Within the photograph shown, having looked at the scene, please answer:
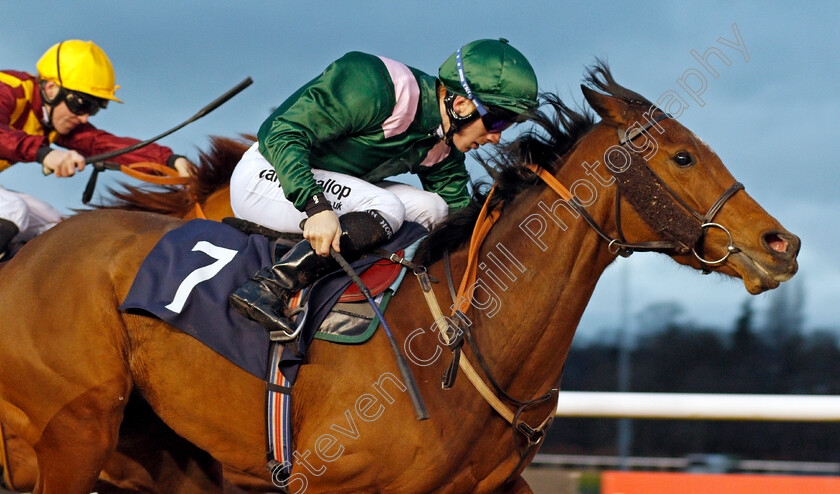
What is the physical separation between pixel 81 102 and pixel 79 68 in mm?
183

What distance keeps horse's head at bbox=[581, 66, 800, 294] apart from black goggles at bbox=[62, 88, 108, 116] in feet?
9.84

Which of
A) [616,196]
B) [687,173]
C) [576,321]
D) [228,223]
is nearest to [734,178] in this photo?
[687,173]

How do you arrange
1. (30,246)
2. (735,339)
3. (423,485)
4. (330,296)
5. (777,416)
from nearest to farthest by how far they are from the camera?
1. (423,485)
2. (330,296)
3. (30,246)
4. (777,416)
5. (735,339)

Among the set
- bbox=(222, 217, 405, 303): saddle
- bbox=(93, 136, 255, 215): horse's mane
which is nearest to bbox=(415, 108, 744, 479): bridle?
bbox=(222, 217, 405, 303): saddle

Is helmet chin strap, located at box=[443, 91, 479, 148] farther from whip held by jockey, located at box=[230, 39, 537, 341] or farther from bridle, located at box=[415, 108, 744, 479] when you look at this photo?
bridle, located at box=[415, 108, 744, 479]

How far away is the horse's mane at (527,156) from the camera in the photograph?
280 cm

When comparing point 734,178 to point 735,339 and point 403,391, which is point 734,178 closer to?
point 403,391

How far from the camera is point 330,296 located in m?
2.65

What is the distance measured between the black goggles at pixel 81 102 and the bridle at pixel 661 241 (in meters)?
2.87

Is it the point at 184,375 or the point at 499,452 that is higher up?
the point at 499,452

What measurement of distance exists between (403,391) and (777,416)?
2.27 m

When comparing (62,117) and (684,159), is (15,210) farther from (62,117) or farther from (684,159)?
(684,159)

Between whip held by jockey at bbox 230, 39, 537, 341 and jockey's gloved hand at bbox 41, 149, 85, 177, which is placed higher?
whip held by jockey at bbox 230, 39, 537, 341

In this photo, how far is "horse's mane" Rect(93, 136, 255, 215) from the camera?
4273mm
